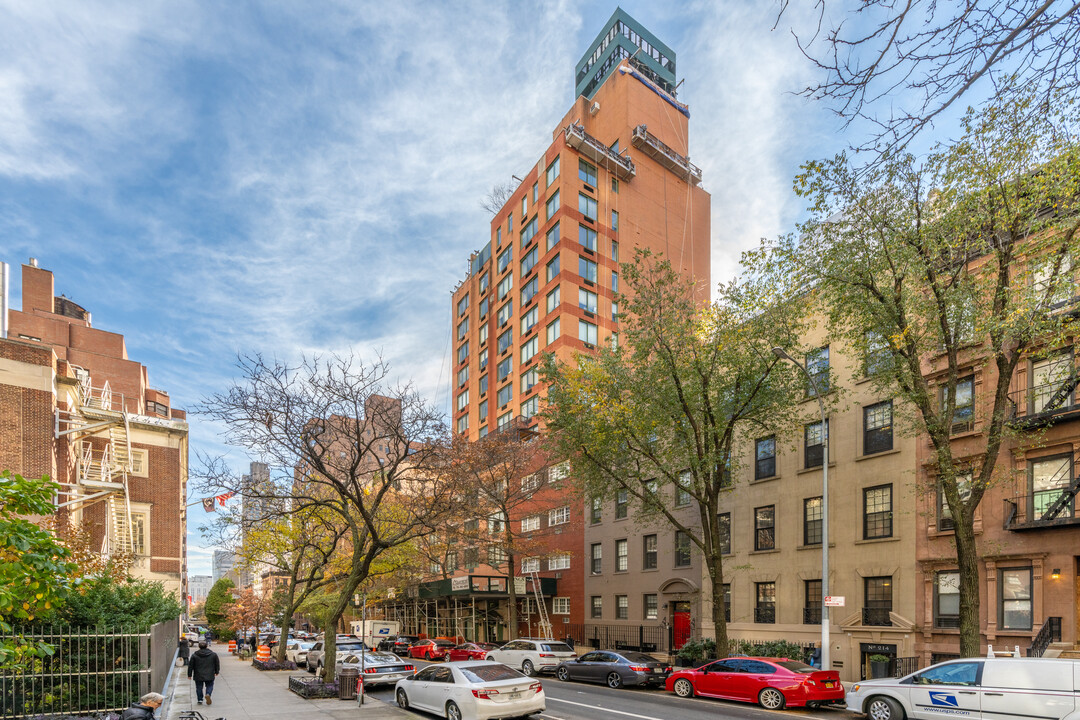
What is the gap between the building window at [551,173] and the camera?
5303cm

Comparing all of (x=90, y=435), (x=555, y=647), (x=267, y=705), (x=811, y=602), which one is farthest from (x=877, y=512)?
(x=90, y=435)

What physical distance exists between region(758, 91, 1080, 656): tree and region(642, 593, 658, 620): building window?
64.8 feet

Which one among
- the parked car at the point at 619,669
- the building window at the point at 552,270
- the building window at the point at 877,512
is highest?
the building window at the point at 552,270

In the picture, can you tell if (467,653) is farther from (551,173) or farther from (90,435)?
(551,173)

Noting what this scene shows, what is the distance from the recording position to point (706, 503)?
75.7 feet

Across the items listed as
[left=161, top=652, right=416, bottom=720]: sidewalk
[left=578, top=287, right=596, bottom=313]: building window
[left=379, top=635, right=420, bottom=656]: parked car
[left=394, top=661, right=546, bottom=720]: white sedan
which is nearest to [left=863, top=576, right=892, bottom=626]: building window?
[left=394, top=661, right=546, bottom=720]: white sedan

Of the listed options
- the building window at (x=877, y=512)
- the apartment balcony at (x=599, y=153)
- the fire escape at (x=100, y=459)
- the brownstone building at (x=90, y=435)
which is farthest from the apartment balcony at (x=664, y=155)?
the fire escape at (x=100, y=459)

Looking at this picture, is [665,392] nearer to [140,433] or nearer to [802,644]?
[802,644]

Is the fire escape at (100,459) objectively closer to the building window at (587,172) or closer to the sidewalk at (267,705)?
the sidewalk at (267,705)

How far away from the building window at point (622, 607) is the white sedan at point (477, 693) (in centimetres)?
2210

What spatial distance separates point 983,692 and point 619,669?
40.0ft

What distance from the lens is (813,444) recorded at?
26641mm

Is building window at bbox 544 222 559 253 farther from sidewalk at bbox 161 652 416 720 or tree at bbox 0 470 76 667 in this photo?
tree at bbox 0 470 76 667

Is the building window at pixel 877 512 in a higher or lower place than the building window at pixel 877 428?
lower
